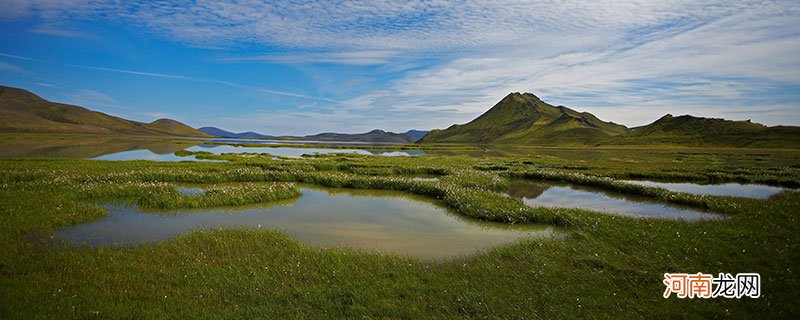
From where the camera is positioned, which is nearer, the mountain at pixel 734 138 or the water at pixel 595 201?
the water at pixel 595 201

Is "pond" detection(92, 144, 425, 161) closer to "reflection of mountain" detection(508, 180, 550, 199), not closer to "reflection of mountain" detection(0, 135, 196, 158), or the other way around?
"reflection of mountain" detection(0, 135, 196, 158)

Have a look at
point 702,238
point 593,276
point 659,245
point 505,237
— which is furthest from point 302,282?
point 702,238

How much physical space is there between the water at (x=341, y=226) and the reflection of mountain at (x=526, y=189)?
8280 mm

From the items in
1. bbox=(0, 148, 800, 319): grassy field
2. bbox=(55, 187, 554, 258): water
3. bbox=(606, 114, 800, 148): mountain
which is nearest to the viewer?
bbox=(0, 148, 800, 319): grassy field

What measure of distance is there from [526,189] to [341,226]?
18088 mm

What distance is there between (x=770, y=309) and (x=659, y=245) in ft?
14.9

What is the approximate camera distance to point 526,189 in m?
29.0

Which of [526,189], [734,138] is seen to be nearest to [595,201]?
[526,189]

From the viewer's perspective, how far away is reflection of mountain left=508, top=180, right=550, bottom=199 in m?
26.3

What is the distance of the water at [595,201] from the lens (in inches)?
777

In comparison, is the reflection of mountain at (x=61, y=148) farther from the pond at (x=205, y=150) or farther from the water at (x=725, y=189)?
the water at (x=725, y=189)

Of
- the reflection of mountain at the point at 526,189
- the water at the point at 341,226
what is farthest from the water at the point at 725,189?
the water at the point at 341,226

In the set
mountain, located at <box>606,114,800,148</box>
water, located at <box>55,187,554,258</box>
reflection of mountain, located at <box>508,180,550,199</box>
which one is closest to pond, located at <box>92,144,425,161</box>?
water, located at <box>55,187,554,258</box>

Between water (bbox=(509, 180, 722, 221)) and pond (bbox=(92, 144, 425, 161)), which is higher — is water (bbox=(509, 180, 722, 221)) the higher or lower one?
the lower one
